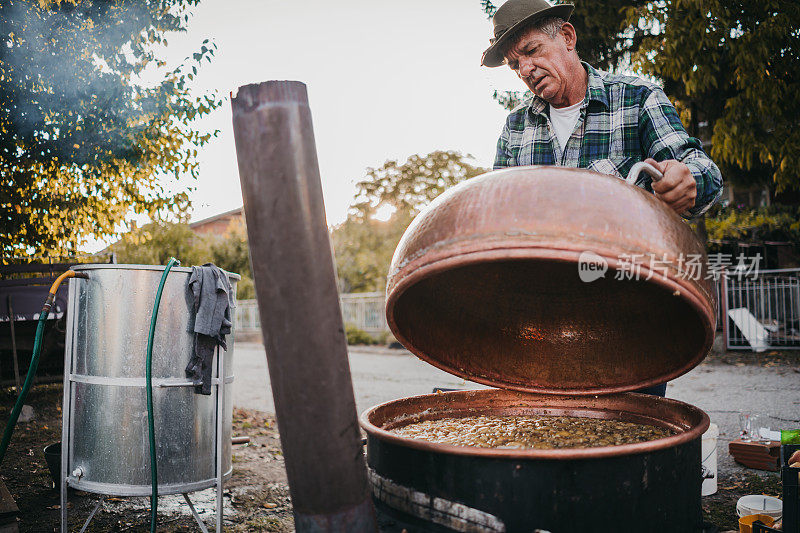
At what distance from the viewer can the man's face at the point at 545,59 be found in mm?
2359

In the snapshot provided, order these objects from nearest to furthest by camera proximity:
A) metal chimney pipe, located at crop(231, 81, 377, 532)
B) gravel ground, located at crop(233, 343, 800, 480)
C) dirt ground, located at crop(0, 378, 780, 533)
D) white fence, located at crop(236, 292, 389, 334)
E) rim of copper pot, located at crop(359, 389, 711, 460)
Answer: metal chimney pipe, located at crop(231, 81, 377, 532)
rim of copper pot, located at crop(359, 389, 711, 460)
dirt ground, located at crop(0, 378, 780, 533)
gravel ground, located at crop(233, 343, 800, 480)
white fence, located at crop(236, 292, 389, 334)

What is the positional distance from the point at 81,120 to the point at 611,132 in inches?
316

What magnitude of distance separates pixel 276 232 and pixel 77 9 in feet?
28.2

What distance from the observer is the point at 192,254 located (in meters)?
27.6

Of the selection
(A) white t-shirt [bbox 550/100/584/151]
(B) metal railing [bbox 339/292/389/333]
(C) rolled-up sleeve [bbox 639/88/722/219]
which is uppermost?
(A) white t-shirt [bbox 550/100/584/151]

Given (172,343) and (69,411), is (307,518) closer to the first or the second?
(172,343)

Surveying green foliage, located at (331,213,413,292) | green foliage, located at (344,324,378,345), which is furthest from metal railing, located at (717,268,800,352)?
green foliage, located at (331,213,413,292)

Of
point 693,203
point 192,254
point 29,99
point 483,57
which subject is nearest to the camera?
point 693,203

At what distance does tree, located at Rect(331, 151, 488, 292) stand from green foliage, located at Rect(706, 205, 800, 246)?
34.4ft

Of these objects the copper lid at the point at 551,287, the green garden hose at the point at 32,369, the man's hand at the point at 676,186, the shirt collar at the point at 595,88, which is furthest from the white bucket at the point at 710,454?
the green garden hose at the point at 32,369

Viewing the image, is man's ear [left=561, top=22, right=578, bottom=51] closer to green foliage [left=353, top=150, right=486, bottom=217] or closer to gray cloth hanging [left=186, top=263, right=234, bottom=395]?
gray cloth hanging [left=186, top=263, right=234, bottom=395]

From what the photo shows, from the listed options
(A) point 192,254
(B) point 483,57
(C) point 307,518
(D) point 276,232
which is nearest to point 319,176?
(D) point 276,232

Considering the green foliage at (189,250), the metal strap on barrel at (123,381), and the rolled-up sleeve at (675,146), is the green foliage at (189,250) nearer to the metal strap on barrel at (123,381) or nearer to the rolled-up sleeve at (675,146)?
the metal strap on barrel at (123,381)

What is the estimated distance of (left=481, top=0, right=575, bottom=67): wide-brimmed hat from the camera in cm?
227
